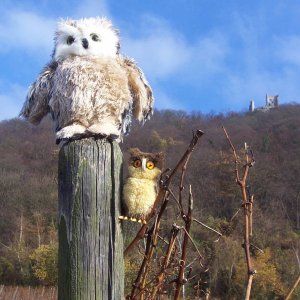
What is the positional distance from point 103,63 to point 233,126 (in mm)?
39399

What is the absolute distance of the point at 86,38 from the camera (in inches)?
68.6

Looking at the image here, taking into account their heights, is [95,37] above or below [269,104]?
below

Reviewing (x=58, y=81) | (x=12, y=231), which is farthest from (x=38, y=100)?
(x=12, y=231)

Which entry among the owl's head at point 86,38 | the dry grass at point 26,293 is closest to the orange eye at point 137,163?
the owl's head at point 86,38

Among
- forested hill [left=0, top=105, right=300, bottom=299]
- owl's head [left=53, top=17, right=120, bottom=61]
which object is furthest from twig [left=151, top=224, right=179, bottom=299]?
forested hill [left=0, top=105, right=300, bottom=299]

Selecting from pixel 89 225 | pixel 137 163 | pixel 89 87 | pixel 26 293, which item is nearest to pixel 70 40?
pixel 89 87

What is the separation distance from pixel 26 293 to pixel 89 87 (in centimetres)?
1557

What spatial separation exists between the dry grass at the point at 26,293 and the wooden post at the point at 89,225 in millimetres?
13724

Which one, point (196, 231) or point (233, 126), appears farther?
point (233, 126)

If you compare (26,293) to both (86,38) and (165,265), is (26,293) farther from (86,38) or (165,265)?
(165,265)

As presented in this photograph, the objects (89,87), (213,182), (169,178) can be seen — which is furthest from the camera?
(213,182)

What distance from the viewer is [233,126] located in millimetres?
40594

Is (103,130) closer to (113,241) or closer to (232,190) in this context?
(113,241)

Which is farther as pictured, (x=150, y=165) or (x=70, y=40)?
(x=70, y=40)
